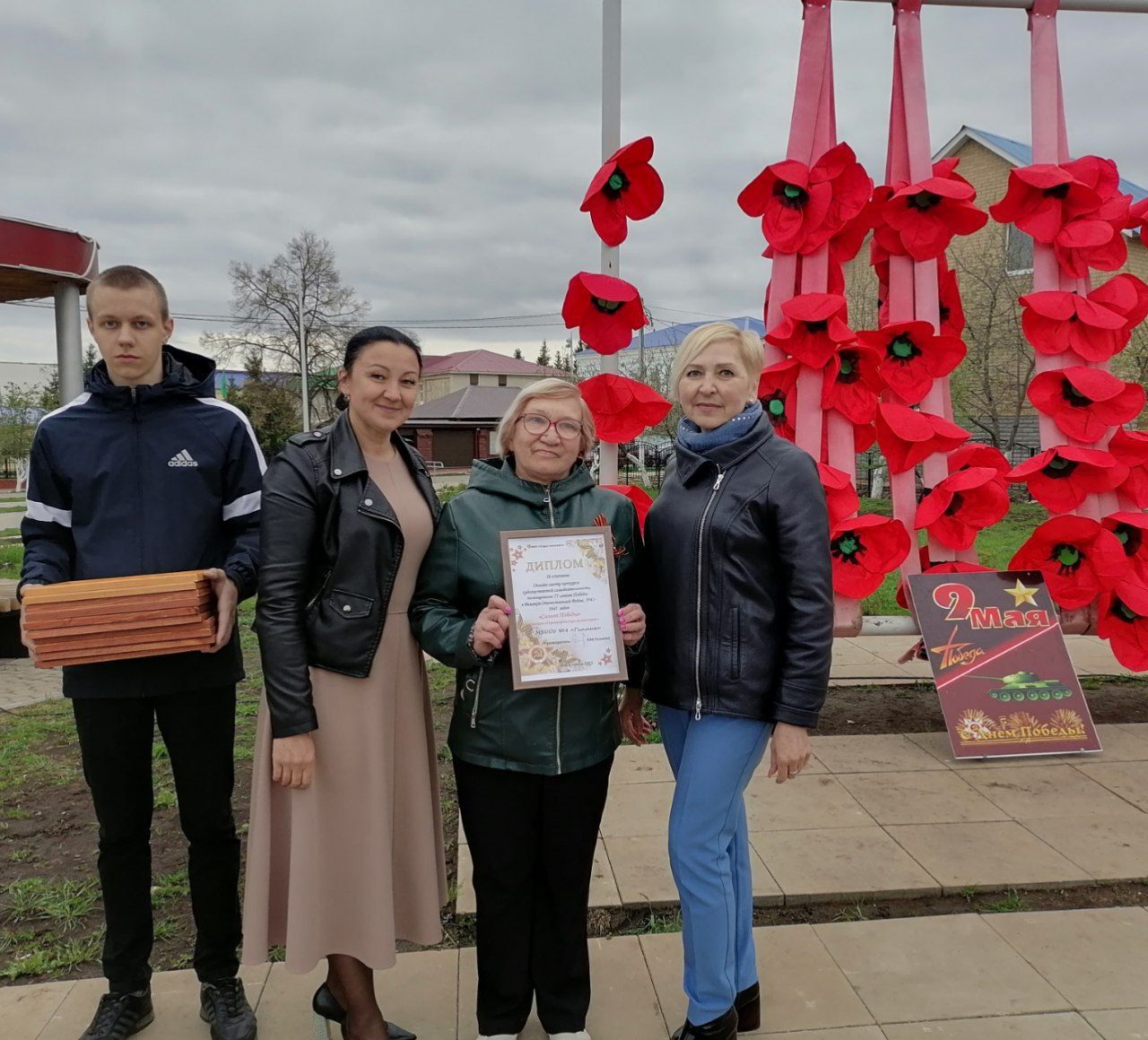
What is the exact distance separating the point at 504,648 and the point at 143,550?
1.02 m

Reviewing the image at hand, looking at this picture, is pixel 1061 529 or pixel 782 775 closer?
pixel 782 775

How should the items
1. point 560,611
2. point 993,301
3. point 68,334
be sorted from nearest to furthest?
1. point 560,611
2. point 68,334
3. point 993,301

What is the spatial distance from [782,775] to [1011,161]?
17.3m

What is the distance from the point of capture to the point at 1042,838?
3.88m

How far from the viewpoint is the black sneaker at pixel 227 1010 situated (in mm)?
2570

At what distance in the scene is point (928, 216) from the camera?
4.76 meters

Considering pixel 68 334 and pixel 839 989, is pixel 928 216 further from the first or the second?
pixel 68 334

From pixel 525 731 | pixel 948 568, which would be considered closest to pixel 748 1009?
pixel 525 731

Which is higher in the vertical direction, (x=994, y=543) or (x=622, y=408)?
(x=622, y=408)

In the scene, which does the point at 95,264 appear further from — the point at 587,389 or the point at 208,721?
the point at 208,721

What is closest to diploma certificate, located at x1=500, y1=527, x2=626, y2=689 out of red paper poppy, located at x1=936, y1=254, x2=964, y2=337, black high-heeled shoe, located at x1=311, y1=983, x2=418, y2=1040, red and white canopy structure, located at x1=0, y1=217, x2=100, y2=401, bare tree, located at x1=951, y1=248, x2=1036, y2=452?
black high-heeled shoe, located at x1=311, y1=983, x2=418, y2=1040

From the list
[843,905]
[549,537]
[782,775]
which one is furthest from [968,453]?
[549,537]

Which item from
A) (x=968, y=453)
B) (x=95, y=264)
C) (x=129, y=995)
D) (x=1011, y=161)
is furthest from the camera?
(x=1011, y=161)

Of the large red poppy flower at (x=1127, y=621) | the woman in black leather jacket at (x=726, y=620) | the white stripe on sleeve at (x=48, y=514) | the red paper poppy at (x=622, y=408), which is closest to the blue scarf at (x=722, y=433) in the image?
the woman in black leather jacket at (x=726, y=620)
